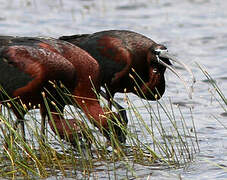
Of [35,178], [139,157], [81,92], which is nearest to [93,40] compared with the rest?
[81,92]

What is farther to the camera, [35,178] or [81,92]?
[81,92]

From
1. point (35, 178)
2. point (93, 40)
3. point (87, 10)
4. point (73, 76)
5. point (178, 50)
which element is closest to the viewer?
point (35, 178)

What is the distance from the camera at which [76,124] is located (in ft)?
22.7

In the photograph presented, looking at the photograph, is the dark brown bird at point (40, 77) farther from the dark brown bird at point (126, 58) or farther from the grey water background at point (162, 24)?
the grey water background at point (162, 24)

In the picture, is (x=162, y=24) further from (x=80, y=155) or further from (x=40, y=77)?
(x=80, y=155)

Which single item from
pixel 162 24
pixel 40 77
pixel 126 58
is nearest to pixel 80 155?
pixel 40 77

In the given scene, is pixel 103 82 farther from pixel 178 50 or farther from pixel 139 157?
pixel 178 50

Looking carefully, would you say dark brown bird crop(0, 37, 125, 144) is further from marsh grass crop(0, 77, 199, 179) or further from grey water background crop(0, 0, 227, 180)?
grey water background crop(0, 0, 227, 180)

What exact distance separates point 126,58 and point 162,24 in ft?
21.3

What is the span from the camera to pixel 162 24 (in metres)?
14.7

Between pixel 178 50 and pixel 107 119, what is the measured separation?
6489mm

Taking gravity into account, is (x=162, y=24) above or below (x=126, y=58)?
below

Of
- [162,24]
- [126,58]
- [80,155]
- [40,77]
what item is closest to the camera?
[80,155]

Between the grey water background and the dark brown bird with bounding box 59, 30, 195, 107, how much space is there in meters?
1.39
